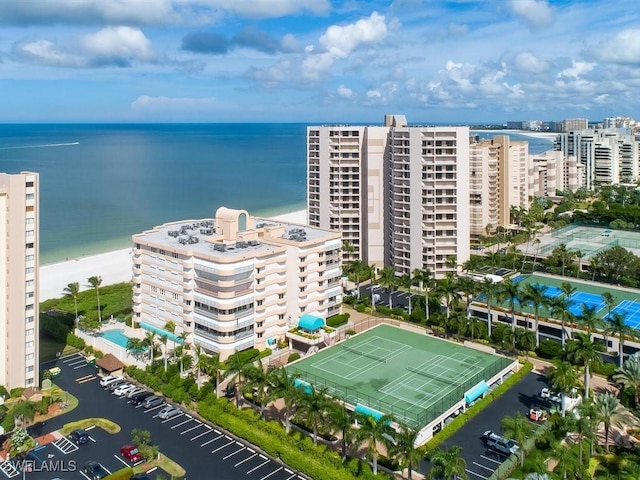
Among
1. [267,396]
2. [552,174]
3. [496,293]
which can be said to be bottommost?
[267,396]

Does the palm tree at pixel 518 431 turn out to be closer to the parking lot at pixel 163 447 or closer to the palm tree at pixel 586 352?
the palm tree at pixel 586 352

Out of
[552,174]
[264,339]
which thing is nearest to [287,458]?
[264,339]

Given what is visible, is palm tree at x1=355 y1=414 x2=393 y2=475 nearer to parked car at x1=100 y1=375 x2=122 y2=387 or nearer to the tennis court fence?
the tennis court fence

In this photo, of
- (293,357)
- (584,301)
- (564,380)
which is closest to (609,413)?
(564,380)

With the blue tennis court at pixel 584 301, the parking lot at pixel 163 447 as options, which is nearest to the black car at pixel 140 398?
the parking lot at pixel 163 447

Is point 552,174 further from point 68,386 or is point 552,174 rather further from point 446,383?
point 68,386

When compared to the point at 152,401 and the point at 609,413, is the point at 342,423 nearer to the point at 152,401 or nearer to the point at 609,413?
the point at 609,413

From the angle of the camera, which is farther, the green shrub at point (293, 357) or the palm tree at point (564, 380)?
the green shrub at point (293, 357)
